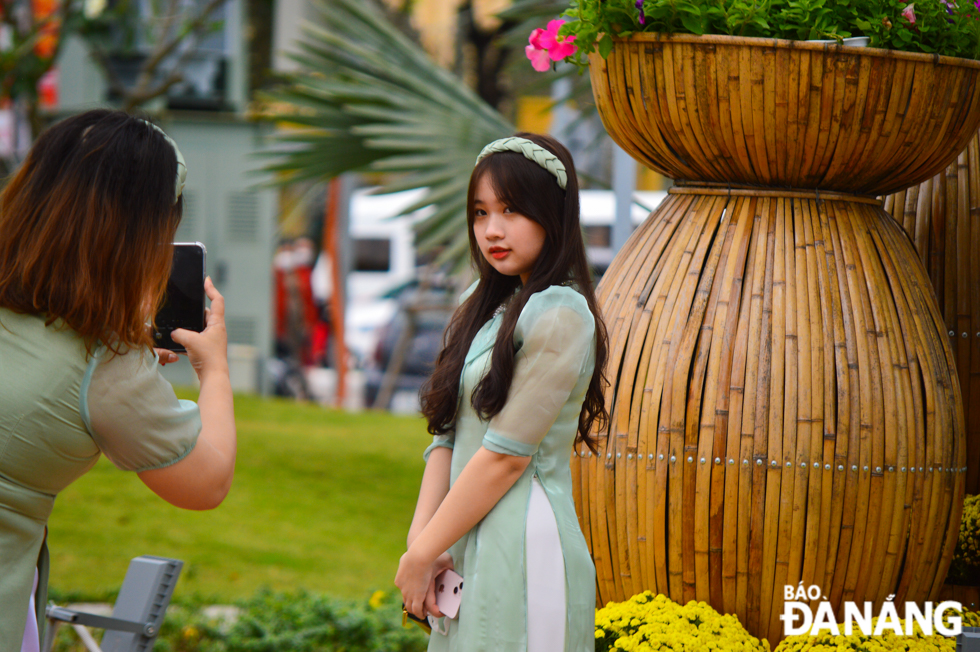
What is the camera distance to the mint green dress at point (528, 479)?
1.93m

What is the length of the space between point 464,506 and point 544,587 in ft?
0.71

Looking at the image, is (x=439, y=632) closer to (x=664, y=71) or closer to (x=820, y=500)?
(x=820, y=500)

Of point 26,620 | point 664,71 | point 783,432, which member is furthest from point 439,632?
point 664,71

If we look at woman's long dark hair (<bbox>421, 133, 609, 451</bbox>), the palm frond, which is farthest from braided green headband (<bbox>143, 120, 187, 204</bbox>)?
the palm frond

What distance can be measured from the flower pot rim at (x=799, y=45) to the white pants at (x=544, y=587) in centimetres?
141

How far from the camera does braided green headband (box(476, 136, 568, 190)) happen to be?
79.7 inches

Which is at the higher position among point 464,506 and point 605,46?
point 605,46

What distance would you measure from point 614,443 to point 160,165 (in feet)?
4.97

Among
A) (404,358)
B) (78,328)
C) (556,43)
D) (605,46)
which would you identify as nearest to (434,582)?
(78,328)

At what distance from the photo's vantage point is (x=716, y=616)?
2.68 m

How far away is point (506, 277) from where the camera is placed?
2211 millimetres

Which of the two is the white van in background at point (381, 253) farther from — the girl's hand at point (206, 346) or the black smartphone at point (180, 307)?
the girl's hand at point (206, 346)

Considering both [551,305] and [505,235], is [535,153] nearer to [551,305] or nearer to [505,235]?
[505,235]

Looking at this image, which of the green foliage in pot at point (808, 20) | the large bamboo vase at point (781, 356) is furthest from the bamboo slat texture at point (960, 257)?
the green foliage in pot at point (808, 20)
